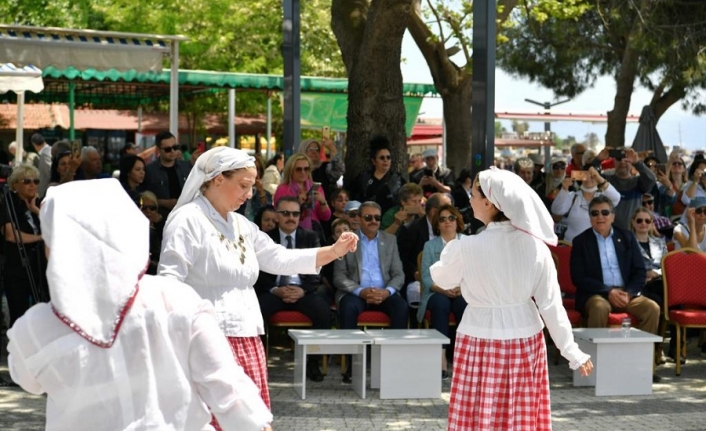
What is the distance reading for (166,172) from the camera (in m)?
11.5

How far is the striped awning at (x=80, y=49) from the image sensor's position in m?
12.3

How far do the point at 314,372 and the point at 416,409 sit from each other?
136 cm

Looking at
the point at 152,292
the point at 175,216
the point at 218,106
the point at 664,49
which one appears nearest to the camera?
the point at 152,292

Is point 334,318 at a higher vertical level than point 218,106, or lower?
lower

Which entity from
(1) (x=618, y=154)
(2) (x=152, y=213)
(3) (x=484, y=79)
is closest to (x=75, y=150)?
(2) (x=152, y=213)

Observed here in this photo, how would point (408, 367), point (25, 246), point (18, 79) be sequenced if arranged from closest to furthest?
point (408, 367) → point (25, 246) → point (18, 79)

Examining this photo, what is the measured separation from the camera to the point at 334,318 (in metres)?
11.1

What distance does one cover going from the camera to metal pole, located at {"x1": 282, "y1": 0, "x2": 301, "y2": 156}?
41.4 feet

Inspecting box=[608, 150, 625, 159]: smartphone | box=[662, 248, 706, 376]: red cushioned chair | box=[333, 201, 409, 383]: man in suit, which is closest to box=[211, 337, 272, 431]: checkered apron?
box=[333, 201, 409, 383]: man in suit

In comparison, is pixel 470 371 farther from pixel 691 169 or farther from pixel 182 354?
pixel 691 169

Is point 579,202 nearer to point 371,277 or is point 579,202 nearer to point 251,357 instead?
point 371,277

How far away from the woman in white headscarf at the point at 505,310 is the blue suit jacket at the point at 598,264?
4.82 m

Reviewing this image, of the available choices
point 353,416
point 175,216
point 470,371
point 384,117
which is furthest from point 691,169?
point 175,216

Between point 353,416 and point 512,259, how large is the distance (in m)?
3.20
